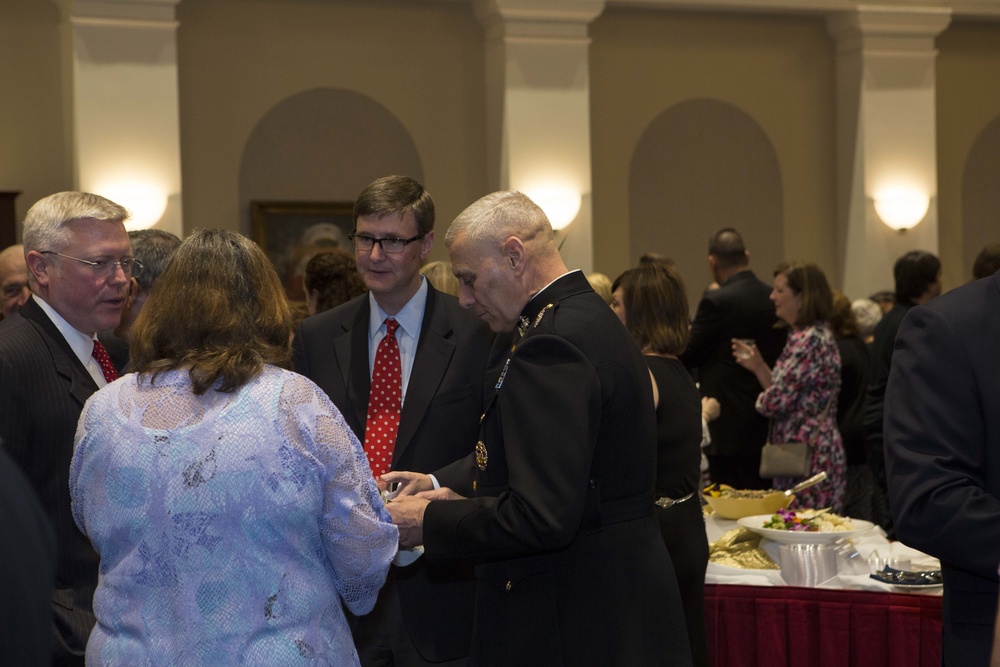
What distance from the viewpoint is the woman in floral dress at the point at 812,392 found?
5.22 m

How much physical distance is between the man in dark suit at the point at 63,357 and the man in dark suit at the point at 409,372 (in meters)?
0.61

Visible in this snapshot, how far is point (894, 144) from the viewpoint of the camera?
30.1 ft

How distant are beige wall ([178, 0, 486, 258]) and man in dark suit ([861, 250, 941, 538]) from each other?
3687 millimetres

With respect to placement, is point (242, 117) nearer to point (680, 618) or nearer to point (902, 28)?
point (902, 28)

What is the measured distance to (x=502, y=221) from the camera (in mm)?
2277

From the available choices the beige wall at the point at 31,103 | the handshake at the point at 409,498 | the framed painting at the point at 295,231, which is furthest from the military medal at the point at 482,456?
the beige wall at the point at 31,103

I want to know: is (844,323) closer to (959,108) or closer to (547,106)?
(547,106)

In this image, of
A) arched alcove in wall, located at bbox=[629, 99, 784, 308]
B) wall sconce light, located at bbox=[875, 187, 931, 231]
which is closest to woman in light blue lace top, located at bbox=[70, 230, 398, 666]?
arched alcove in wall, located at bbox=[629, 99, 784, 308]

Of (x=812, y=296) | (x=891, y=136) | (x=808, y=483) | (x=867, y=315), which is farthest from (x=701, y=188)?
(x=808, y=483)

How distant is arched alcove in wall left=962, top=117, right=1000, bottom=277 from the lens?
393 inches

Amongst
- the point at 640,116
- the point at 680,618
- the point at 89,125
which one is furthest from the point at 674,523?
the point at 640,116

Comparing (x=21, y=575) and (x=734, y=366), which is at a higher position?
(x=21, y=575)

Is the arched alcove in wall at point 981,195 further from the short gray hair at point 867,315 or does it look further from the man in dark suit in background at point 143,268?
the man in dark suit in background at point 143,268

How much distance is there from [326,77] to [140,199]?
180 cm
